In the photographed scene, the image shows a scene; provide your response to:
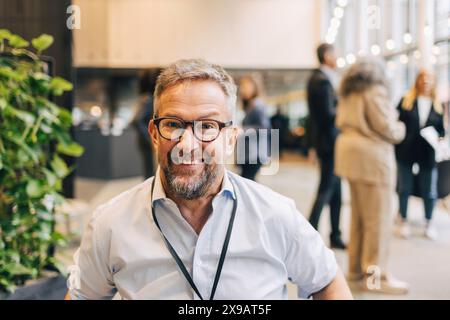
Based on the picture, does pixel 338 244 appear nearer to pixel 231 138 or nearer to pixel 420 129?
pixel 420 129

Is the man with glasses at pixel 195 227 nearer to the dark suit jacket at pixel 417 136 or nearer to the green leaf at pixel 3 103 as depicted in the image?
the green leaf at pixel 3 103

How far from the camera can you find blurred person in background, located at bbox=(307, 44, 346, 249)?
3.09 meters

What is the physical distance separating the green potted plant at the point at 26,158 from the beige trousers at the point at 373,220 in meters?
1.52

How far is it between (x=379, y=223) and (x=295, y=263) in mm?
1640

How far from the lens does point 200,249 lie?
990 mm

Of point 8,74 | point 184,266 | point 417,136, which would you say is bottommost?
point 184,266

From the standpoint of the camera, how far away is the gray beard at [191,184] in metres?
0.96

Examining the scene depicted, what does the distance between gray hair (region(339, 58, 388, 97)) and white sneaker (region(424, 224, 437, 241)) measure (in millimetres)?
1008

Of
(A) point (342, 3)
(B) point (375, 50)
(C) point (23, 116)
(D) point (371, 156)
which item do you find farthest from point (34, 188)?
(A) point (342, 3)

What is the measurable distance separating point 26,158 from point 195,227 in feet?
3.86

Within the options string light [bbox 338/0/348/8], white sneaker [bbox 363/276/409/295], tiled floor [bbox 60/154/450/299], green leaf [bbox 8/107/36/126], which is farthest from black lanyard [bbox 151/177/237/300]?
string light [bbox 338/0/348/8]

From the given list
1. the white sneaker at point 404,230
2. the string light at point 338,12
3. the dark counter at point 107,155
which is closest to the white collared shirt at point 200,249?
the white sneaker at point 404,230

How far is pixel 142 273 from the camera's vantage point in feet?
3.27

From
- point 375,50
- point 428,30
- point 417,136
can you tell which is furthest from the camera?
point 375,50
